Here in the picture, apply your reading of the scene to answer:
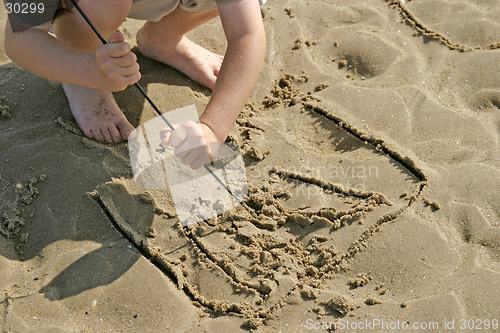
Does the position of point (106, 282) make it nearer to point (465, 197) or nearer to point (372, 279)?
point (372, 279)

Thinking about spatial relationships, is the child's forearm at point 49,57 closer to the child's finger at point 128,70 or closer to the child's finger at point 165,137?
the child's finger at point 128,70

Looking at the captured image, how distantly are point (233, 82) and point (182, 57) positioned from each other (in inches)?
30.0

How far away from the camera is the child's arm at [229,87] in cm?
171

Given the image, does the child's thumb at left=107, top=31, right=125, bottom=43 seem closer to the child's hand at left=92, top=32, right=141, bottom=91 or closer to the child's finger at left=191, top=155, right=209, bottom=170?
the child's hand at left=92, top=32, right=141, bottom=91

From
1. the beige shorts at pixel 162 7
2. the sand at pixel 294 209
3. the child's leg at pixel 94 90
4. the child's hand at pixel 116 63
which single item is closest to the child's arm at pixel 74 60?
the child's hand at pixel 116 63

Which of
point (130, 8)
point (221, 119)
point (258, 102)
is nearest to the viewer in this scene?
point (221, 119)

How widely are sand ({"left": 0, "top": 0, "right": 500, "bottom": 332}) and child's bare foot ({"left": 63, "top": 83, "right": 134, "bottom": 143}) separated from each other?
6cm

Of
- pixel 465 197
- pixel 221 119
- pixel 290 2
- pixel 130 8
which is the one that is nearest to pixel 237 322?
pixel 221 119

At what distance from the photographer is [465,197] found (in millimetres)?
1972

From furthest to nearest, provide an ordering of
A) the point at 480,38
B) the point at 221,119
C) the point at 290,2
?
the point at 290,2 < the point at 480,38 < the point at 221,119

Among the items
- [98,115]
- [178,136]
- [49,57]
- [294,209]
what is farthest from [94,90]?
[294,209]

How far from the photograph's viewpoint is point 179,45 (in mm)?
2557

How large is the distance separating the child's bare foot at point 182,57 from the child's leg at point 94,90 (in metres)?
0.37

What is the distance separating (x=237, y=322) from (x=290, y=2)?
2149mm
